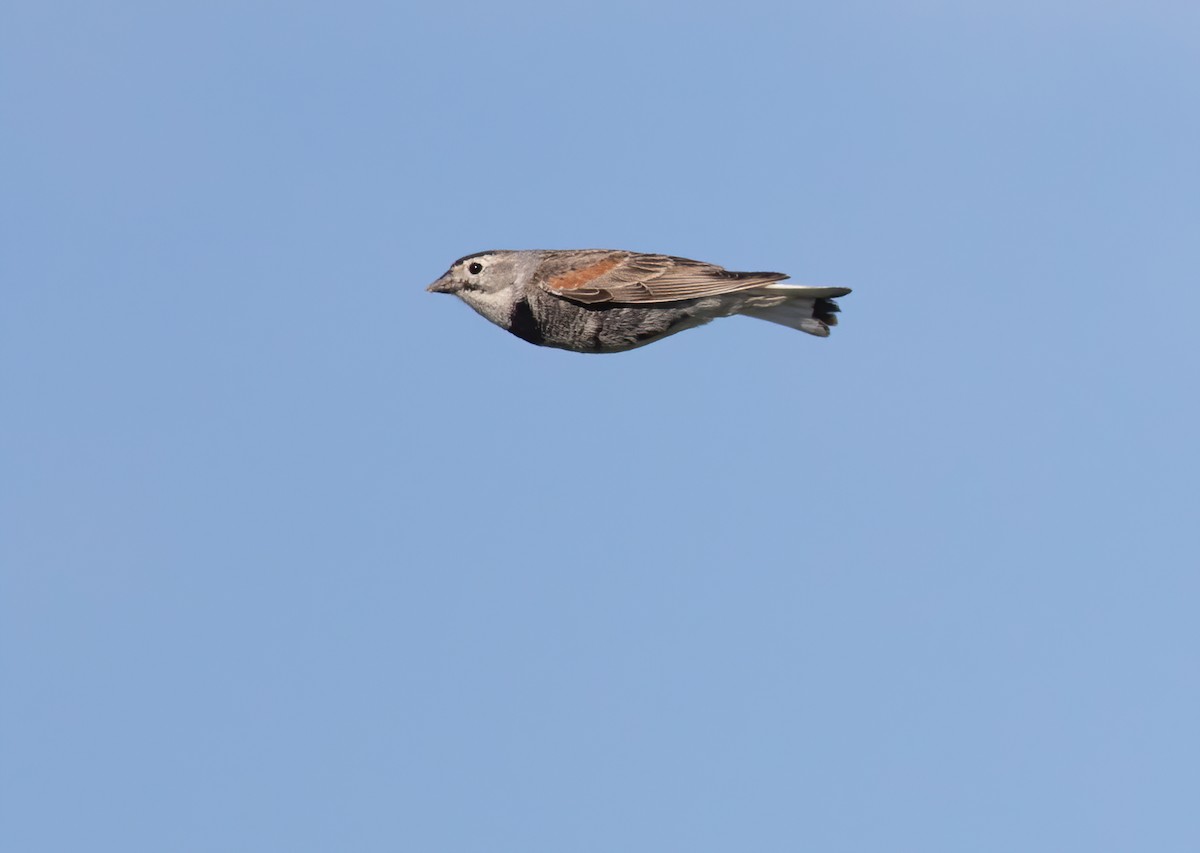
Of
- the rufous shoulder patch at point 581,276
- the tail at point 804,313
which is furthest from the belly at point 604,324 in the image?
the tail at point 804,313

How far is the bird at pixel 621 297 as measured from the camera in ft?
72.3

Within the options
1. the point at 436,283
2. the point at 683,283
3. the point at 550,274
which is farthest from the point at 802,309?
the point at 436,283

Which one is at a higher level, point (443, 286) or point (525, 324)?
point (443, 286)

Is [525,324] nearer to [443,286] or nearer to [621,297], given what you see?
[621,297]

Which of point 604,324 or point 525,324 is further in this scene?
point 525,324

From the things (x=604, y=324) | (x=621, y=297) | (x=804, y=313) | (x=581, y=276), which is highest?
(x=581, y=276)

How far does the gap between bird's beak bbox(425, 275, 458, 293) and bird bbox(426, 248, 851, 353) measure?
0.52 metres

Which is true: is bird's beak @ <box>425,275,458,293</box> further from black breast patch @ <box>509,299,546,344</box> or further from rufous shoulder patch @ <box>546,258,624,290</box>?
rufous shoulder patch @ <box>546,258,624,290</box>

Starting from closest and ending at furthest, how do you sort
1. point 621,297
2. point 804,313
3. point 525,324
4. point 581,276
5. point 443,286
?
point 621,297 < point 581,276 < point 525,324 < point 804,313 < point 443,286

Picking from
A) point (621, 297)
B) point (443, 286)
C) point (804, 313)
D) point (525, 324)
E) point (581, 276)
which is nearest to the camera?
point (621, 297)

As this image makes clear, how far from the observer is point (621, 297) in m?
22.0

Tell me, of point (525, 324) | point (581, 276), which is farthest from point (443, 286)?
point (581, 276)

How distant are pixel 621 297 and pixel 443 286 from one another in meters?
3.02

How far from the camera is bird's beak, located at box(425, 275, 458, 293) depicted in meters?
23.5
